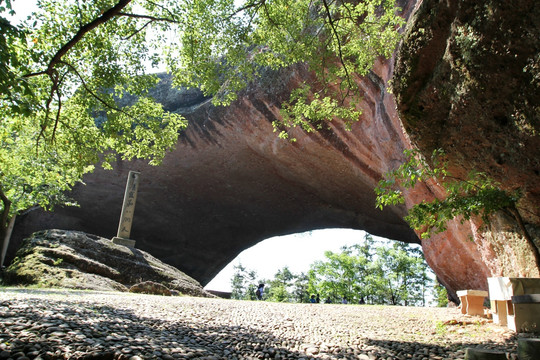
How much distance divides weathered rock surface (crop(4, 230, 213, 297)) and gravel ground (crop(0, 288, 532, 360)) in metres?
5.09

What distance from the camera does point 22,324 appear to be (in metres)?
3.88

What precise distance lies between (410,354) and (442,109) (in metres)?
3.15

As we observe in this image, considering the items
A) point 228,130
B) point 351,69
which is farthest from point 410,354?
point 228,130

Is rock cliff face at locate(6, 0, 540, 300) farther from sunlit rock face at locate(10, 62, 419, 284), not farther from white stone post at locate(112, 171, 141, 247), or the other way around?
white stone post at locate(112, 171, 141, 247)

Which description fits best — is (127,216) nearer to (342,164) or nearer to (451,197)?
(342,164)

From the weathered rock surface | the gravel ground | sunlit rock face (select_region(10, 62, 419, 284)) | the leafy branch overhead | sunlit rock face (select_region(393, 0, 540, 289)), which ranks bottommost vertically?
the gravel ground

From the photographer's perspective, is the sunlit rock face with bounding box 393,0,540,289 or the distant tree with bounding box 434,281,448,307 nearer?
the sunlit rock face with bounding box 393,0,540,289

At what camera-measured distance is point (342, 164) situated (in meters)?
17.1

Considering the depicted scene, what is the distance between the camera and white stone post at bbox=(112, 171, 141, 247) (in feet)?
50.7

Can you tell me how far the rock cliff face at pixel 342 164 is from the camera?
441cm

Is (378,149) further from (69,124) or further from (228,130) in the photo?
(69,124)

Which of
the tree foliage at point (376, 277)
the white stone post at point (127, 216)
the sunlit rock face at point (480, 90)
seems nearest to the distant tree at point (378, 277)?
the tree foliage at point (376, 277)

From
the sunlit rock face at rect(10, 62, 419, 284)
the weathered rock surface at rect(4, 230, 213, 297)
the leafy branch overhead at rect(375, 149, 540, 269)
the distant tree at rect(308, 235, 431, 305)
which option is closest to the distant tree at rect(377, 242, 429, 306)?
the distant tree at rect(308, 235, 431, 305)

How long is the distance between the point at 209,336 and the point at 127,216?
44.5 feet
